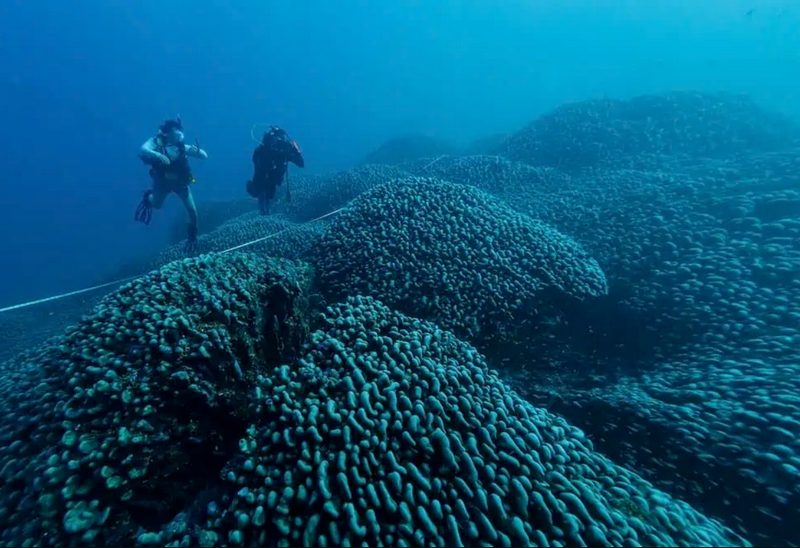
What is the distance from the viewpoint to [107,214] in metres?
67.5

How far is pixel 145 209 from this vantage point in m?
11.2

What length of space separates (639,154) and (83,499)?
1643 centimetres

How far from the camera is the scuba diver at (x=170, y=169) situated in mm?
10203

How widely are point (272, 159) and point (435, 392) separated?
9330mm

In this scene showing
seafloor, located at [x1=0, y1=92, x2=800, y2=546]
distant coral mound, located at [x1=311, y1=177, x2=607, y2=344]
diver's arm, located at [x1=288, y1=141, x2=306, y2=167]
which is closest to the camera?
seafloor, located at [x1=0, y1=92, x2=800, y2=546]

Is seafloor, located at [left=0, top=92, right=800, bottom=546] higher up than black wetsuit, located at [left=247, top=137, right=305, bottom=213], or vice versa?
black wetsuit, located at [left=247, top=137, right=305, bottom=213]

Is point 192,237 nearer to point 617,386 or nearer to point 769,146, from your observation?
point 617,386

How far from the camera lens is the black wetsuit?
10281 mm

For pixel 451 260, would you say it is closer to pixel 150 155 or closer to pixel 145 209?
pixel 150 155

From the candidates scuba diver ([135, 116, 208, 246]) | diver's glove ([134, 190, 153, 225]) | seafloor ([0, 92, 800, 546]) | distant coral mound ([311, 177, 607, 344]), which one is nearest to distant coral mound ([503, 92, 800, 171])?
seafloor ([0, 92, 800, 546])

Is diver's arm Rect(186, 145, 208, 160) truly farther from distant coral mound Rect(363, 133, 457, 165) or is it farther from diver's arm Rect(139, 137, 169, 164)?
distant coral mound Rect(363, 133, 457, 165)

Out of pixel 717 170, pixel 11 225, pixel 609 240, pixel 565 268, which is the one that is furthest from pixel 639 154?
pixel 11 225

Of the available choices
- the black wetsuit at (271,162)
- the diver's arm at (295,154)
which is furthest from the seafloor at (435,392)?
the black wetsuit at (271,162)

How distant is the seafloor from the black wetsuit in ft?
13.5
